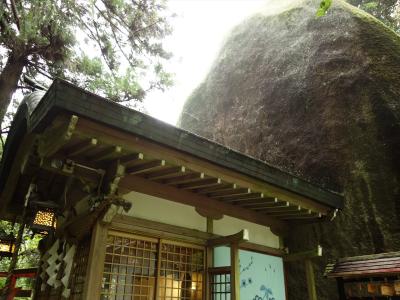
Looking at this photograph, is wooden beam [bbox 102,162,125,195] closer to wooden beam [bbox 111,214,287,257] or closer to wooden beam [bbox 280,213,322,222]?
wooden beam [bbox 111,214,287,257]

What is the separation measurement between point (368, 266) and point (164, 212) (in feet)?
11.0

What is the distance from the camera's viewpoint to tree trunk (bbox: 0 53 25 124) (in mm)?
9031

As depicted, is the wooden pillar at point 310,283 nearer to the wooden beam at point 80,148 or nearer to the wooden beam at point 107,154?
the wooden beam at point 107,154

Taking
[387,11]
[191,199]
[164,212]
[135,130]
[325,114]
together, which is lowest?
[164,212]

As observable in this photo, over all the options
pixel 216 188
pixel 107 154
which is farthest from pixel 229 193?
pixel 107 154

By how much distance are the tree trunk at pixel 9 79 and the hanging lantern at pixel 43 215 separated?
4.40 metres

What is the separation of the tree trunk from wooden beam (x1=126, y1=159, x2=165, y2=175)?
216 inches

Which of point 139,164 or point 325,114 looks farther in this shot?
point 325,114

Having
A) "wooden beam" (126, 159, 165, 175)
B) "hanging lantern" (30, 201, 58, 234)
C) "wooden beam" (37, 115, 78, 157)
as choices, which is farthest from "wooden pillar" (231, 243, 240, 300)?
"wooden beam" (37, 115, 78, 157)

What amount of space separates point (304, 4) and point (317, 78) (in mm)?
4837

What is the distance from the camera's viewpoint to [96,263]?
4562 millimetres

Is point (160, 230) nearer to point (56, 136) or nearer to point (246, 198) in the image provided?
point (246, 198)

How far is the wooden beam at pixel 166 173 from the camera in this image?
16.0 feet

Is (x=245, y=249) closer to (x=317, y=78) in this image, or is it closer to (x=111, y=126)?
(x=111, y=126)
